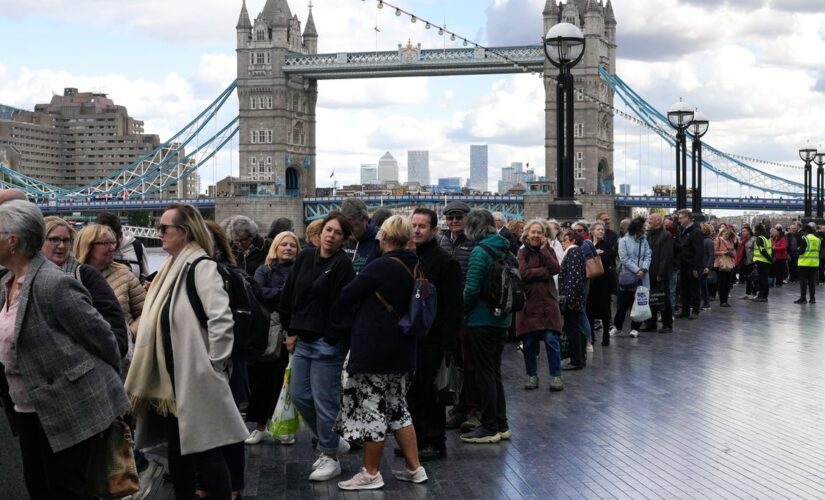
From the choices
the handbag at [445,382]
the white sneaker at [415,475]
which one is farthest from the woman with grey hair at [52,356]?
the handbag at [445,382]

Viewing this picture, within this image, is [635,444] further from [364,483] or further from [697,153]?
[697,153]

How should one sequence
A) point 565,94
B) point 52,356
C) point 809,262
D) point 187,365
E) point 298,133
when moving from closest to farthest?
1. point 52,356
2. point 187,365
3. point 565,94
4. point 809,262
5. point 298,133

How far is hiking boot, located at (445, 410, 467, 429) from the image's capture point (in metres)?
8.69

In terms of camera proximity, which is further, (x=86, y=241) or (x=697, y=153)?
(x=697, y=153)

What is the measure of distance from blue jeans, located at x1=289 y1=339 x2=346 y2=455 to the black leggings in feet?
4.67

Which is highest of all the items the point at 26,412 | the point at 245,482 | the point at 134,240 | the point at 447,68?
the point at 447,68

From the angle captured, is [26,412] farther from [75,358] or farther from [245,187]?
[245,187]

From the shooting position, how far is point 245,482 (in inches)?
274

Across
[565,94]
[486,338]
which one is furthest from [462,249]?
[565,94]

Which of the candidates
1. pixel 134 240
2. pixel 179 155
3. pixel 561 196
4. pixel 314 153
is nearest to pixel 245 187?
pixel 314 153

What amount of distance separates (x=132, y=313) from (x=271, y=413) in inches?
71.8

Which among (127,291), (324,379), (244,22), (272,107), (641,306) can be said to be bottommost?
(641,306)

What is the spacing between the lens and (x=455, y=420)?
8.73 metres

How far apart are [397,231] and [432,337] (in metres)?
0.91
